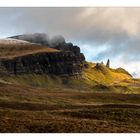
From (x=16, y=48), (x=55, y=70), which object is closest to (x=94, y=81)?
(x=55, y=70)

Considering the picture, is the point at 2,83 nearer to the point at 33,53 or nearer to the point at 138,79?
the point at 33,53

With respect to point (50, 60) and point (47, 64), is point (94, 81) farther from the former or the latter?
point (50, 60)

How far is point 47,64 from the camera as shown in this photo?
85.7ft

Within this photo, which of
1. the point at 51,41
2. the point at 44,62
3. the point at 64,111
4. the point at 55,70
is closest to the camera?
the point at 64,111

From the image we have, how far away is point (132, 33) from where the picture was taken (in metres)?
24.3

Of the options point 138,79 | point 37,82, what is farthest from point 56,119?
point 138,79

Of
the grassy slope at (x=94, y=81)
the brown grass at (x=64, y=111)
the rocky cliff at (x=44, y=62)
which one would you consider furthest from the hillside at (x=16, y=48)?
the brown grass at (x=64, y=111)

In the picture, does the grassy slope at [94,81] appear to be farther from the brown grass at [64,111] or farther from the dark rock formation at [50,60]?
the dark rock formation at [50,60]

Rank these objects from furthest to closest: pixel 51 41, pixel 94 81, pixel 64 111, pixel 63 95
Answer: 1. pixel 94 81
2. pixel 51 41
3. pixel 63 95
4. pixel 64 111

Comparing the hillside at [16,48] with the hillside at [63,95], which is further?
the hillside at [16,48]

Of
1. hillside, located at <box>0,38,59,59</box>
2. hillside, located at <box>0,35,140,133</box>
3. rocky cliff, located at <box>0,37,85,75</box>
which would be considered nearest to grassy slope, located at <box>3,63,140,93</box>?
hillside, located at <box>0,35,140,133</box>

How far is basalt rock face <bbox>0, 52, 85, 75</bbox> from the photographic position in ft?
83.8

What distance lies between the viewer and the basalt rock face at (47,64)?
25.5 meters

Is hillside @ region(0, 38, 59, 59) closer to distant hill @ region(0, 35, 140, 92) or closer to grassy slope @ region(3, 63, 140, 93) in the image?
distant hill @ region(0, 35, 140, 92)
